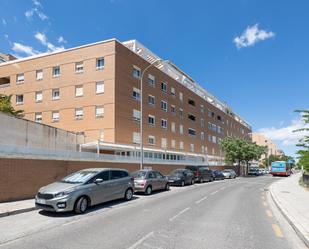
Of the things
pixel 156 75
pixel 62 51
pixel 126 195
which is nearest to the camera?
pixel 126 195

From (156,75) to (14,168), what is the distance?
27583 mm

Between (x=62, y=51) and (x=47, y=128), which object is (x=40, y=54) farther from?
(x=47, y=128)

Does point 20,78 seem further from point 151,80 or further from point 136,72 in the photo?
point 151,80

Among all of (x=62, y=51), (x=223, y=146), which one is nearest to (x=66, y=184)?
(x=62, y=51)

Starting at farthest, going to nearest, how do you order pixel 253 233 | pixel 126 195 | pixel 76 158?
1. pixel 76 158
2. pixel 126 195
3. pixel 253 233

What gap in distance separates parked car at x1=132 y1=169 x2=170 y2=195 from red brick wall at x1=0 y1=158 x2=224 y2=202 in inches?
160

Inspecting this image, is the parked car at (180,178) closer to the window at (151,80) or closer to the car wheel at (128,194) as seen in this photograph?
the car wheel at (128,194)

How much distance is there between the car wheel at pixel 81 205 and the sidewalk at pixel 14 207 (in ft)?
6.92

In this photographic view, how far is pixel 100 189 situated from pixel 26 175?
4.55m

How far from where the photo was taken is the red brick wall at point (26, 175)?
12.8 metres

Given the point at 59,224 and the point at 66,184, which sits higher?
the point at 66,184

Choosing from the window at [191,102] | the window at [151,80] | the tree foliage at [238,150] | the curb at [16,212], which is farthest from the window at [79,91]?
the tree foliage at [238,150]

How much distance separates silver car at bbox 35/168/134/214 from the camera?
10.1 m

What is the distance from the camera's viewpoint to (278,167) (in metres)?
55.6
